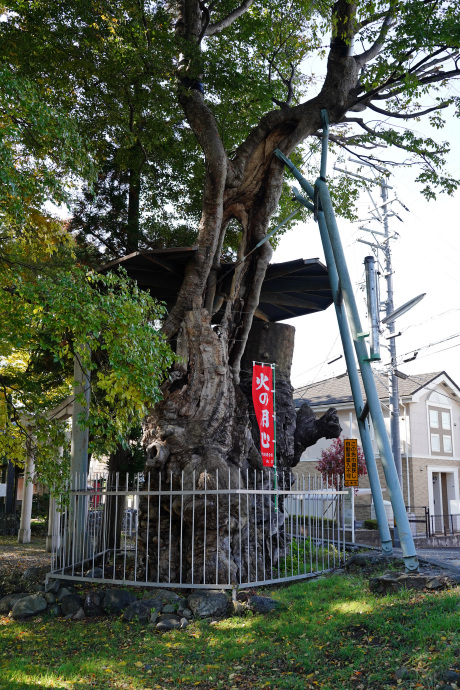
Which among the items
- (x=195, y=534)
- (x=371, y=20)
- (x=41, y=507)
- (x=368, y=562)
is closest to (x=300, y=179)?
(x=371, y=20)

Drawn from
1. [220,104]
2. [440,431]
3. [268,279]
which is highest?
[220,104]

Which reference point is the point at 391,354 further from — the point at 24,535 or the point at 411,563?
the point at 24,535

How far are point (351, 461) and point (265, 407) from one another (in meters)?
3.93

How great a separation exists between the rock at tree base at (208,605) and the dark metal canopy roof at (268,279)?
5.39 metres

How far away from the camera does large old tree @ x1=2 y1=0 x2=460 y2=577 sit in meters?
9.95

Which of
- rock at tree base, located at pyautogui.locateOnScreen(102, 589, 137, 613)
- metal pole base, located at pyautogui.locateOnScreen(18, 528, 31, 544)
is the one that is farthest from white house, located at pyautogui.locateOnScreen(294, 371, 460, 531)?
rock at tree base, located at pyautogui.locateOnScreen(102, 589, 137, 613)

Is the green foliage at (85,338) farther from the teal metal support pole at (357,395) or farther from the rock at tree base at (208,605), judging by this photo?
the teal metal support pole at (357,395)

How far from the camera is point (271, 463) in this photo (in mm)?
10859

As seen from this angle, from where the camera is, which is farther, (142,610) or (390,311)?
(390,311)

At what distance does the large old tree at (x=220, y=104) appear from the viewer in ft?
32.7

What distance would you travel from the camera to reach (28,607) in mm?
7953

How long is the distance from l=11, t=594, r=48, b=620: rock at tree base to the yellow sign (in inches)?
305

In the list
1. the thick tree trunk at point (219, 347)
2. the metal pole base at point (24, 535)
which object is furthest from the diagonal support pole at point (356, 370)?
the metal pole base at point (24, 535)

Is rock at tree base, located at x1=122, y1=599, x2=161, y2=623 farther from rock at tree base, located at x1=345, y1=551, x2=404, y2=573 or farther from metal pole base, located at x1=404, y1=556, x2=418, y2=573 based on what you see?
rock at tree base, located at x1=345, y1=551, x2=404, y2=573
